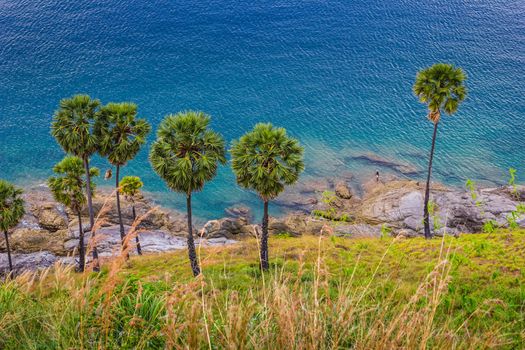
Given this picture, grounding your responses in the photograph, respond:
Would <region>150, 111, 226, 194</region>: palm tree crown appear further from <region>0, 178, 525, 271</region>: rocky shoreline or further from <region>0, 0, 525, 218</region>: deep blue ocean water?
<region>0, 0, 525, 218</region>: deep blue ocean water

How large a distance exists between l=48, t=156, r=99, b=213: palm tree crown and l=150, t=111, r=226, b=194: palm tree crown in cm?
1244

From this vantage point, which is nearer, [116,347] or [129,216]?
[116,347]

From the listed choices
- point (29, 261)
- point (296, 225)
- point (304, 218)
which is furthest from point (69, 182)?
point (304, 218)

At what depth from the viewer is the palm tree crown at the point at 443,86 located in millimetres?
41812

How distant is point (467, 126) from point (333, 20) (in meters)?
46.4

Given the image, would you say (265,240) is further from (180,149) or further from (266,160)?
(180,149)

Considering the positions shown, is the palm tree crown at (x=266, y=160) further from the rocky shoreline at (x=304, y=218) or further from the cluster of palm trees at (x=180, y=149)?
the rocky shoreline at (x=304, y=218)

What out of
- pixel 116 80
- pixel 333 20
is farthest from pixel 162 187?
pixel 333 20

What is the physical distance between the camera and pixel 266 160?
3181 centimetres

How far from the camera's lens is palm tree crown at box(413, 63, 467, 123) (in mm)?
41812

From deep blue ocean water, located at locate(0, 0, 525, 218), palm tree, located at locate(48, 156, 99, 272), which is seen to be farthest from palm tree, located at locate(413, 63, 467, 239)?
palm tree, located at locate(48, 156, 99, 272)

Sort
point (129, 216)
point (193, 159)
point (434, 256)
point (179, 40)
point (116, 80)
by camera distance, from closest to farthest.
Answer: point (193, 159) < point (434, 256) < point (129, 216) < point (116, 80) < point (179, 40)

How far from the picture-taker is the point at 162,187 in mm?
62750

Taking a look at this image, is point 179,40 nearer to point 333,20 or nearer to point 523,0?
point 333,20
